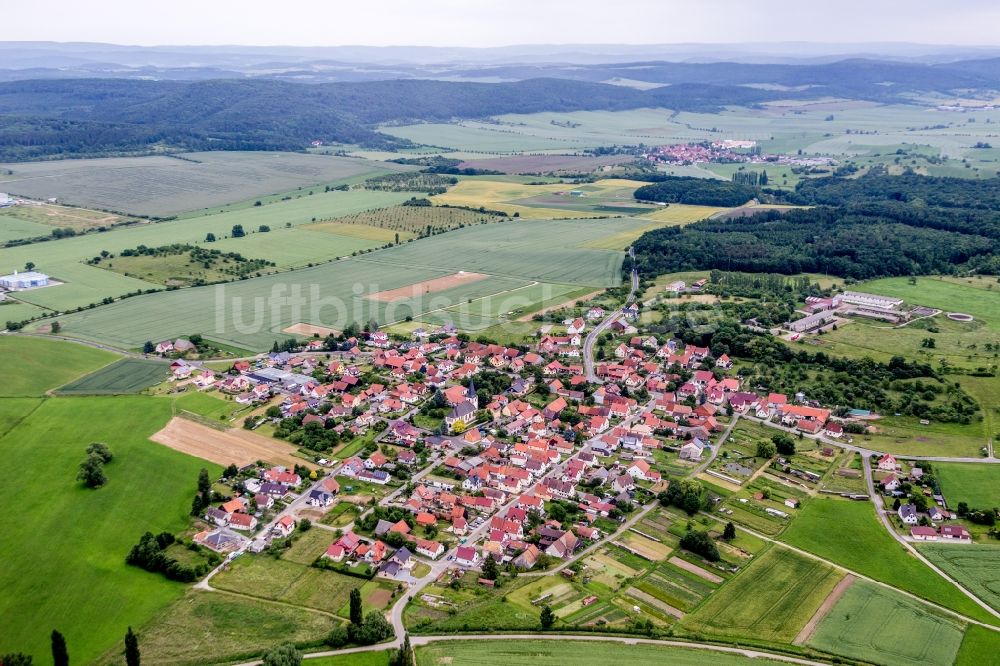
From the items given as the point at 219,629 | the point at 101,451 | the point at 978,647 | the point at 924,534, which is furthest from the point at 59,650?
the point at 924,534

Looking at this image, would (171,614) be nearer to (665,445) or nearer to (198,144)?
(665,445)

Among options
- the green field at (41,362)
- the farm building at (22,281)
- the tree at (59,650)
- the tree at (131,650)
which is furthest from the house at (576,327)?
the farm building at (22,281)

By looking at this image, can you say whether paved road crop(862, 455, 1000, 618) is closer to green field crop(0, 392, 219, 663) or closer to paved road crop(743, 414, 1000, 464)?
paved road crop(743, 414, 1000, 464)

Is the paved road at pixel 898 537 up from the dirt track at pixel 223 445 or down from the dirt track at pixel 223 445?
down

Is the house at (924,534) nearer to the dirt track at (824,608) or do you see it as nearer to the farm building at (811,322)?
the dirt track at (824,608)

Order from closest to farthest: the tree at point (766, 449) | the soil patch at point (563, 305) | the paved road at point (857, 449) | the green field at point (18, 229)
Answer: the paved road at point (857, 449)
the tree at point (766, 449)
the soil patch at point (563, 305)
the green field at point (18, 229)

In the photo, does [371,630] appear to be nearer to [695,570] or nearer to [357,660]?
[357,660]

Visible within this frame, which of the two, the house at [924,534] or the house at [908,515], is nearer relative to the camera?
the house at [924,534]

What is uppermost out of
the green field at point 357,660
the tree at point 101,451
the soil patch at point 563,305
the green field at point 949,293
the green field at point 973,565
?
the green field at point 949,293
